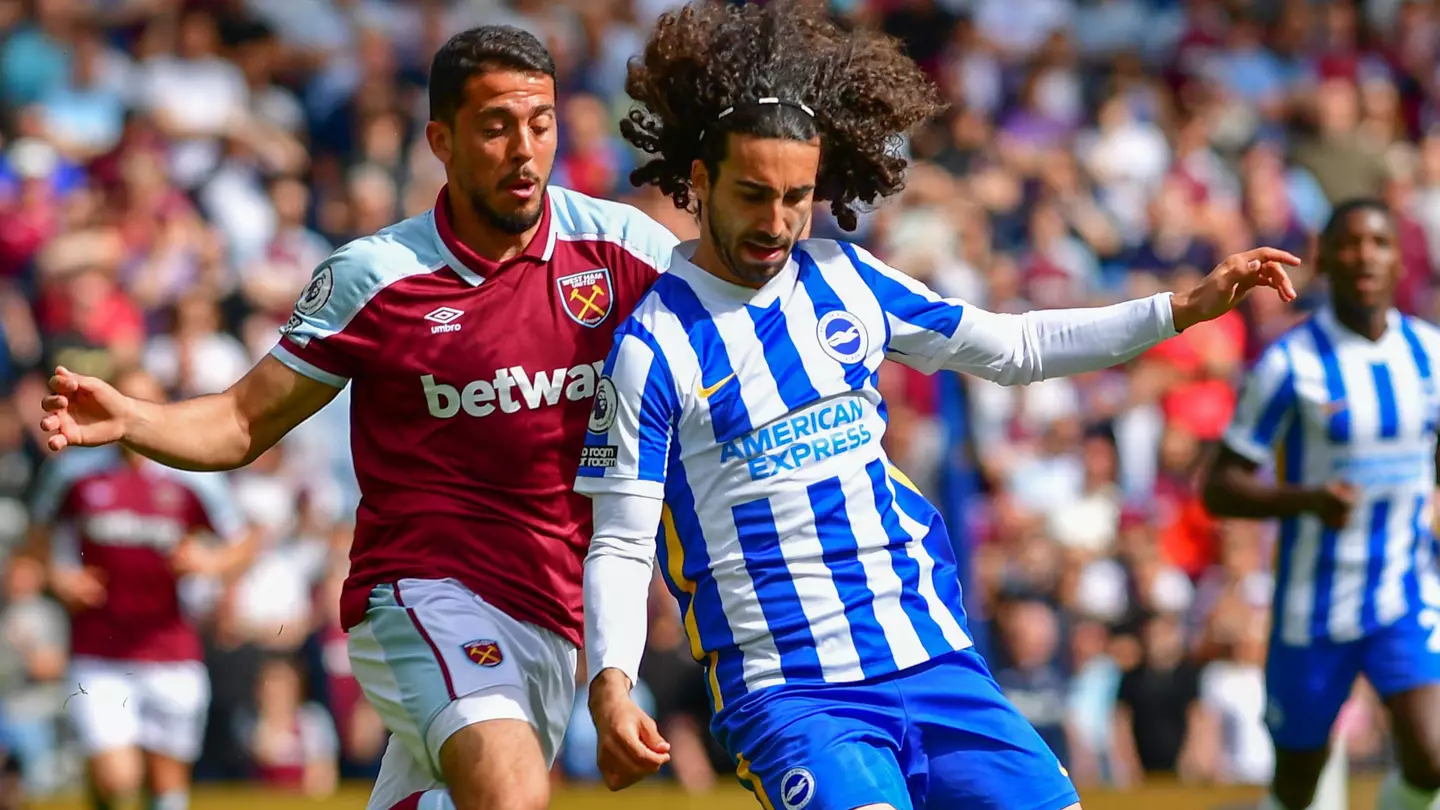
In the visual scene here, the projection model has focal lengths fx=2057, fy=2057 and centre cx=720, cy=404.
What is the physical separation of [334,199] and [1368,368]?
767 centimetres

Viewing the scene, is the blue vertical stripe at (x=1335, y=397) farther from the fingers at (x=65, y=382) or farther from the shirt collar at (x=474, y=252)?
the fingers at (x=65, y=382)

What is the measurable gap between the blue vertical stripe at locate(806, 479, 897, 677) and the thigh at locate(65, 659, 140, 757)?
607cm

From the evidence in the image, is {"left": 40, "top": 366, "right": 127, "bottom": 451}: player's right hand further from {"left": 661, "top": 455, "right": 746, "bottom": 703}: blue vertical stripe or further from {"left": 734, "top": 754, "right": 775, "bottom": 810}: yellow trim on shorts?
{"left": 734, "top": 754, "right": 775, "bottom": 810}: yellow trim on shorts

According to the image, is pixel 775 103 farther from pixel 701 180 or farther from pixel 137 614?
pixel 137 614

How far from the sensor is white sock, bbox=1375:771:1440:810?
7.60 metres

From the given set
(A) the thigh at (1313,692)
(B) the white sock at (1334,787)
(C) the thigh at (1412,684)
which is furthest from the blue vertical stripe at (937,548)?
(B) the white sock at (1334,787)

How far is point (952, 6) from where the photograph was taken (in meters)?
16.6

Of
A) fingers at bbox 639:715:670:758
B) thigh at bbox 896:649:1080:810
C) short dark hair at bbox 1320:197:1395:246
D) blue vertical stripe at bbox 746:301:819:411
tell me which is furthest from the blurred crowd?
fingers at bbox 639:715:670:758

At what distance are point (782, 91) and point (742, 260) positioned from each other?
48 centimetres

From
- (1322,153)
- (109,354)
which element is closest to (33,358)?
(109,354)

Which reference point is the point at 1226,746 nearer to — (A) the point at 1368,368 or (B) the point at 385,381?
(A) the point at 1368,368

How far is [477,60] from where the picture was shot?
5.37 m

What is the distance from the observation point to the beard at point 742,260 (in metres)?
4.91

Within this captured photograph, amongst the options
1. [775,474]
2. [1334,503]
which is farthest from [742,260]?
[1334,503]
